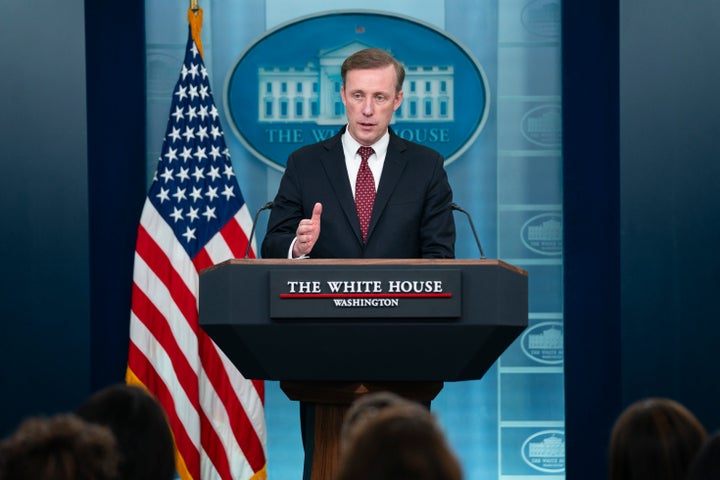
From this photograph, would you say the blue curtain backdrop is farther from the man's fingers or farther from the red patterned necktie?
the man's fingers

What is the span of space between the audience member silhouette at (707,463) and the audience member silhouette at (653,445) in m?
0.18

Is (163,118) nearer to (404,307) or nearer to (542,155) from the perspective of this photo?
(542,155)

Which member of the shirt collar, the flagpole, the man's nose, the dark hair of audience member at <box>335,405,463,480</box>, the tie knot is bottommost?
the dark hair of audience member at <box>335,405,463,480</box>

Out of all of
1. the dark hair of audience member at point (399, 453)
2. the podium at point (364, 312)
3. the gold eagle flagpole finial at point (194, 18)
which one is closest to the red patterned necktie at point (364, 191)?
the podium at point (364, 312)

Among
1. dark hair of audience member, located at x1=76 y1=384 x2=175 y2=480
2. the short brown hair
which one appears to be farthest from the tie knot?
dark hair of audience member, located at x1=76 y1=384 x2=175 y2=480

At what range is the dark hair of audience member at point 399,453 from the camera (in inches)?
64.0

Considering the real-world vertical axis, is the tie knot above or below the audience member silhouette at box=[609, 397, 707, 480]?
above

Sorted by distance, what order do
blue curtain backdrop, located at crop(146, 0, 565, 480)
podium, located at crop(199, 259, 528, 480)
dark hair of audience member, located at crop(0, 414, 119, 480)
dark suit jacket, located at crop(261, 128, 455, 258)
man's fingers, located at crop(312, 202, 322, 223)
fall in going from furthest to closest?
blue curtain backdrop, located at crop(146, 0, 565, 480) < dark suit jacket, located at crop(261, 128, 455, 258) < man's fingers, located at crop(312, 202, 322, 223) < podium, located at crop(199, 259, 528, 480) < dark hair of audience member, located at crop(0, 414, 119, 480)

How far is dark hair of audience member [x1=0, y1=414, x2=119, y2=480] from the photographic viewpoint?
1814 millimetres

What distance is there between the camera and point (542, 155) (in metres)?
6.01

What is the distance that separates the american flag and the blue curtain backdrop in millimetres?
330

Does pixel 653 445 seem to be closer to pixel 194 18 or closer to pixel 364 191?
pixel 364 191

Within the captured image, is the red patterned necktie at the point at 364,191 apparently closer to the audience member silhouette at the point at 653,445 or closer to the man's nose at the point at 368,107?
the man's nose at the point at 368,107

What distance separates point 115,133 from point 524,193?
2.16 m
